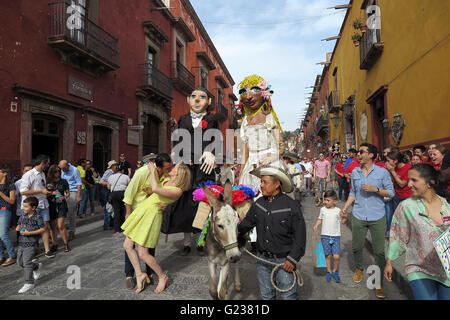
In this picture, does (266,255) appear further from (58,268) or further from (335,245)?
(58,268)

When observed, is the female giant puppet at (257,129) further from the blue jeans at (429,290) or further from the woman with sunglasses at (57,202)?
the woman with sunglasses at (57,202)

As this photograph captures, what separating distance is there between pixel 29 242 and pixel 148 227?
6.46 feet

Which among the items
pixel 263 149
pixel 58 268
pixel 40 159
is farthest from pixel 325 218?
pixel 40 159

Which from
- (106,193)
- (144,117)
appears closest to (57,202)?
(106,193)

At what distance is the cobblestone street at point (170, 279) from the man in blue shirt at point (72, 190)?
95 centimetres

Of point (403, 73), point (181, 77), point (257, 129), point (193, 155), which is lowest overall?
point (193, 155)

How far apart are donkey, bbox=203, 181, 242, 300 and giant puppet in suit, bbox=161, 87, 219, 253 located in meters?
1.11

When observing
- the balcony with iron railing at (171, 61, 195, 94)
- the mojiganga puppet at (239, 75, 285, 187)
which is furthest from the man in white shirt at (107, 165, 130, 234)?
the balcony with iron railing at (171, 61, 195, 94)

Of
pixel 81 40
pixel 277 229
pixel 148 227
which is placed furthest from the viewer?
pixel 81 40

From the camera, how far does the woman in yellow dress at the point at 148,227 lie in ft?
10.5

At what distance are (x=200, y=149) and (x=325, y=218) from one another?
205cm

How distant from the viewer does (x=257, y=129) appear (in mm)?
3848

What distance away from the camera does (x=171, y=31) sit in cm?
1616

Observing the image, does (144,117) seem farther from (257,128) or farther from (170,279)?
(170,279)
